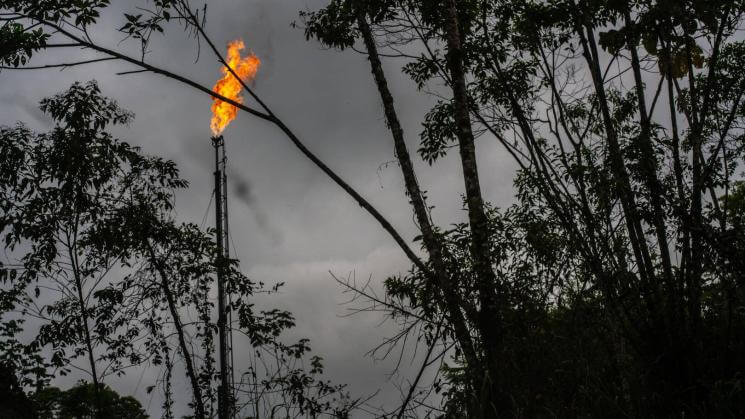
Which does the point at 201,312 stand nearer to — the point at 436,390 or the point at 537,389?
the point at 436,390

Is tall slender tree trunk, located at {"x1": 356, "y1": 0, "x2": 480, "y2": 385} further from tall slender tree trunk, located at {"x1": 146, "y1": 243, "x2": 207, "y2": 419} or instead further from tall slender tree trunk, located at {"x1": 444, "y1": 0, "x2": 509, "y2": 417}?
tall slender tree trunk, located at {"x1": 146, "y1": 243, "x2": 207, "y2": 419}

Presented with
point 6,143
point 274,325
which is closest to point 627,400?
point 274,325

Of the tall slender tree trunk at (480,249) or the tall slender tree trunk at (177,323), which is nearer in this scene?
the tall slender tree trunk at (480,249)

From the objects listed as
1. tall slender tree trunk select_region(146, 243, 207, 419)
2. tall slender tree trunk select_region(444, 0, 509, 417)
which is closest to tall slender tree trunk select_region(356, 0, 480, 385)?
tall slender tree trunk select_region(444, 0, 509, 417)

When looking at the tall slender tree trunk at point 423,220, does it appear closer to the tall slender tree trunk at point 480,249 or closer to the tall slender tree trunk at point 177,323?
the tall slender tree trunk at point 480,249

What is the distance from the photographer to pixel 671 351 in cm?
369

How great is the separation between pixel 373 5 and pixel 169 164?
234 inches

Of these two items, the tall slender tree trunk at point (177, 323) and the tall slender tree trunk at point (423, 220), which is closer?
the tall slender tree trunk at point (423, 220)

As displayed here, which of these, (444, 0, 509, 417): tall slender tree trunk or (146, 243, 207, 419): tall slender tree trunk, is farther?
(146, 243, 207, 419): tall slender tree trunk

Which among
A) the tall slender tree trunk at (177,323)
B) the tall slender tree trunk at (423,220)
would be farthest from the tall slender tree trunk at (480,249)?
the tall slender tree trunk at (177,323)

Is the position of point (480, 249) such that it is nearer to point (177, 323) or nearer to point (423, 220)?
point (423, 220)

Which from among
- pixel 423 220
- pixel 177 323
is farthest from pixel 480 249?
pixel 177 323

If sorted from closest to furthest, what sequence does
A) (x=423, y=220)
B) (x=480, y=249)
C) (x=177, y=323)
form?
1. (x=423, y=220)
2. (x=480, y=249)
3. (x=177, y=323)

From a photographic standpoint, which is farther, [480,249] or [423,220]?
[480,249]
